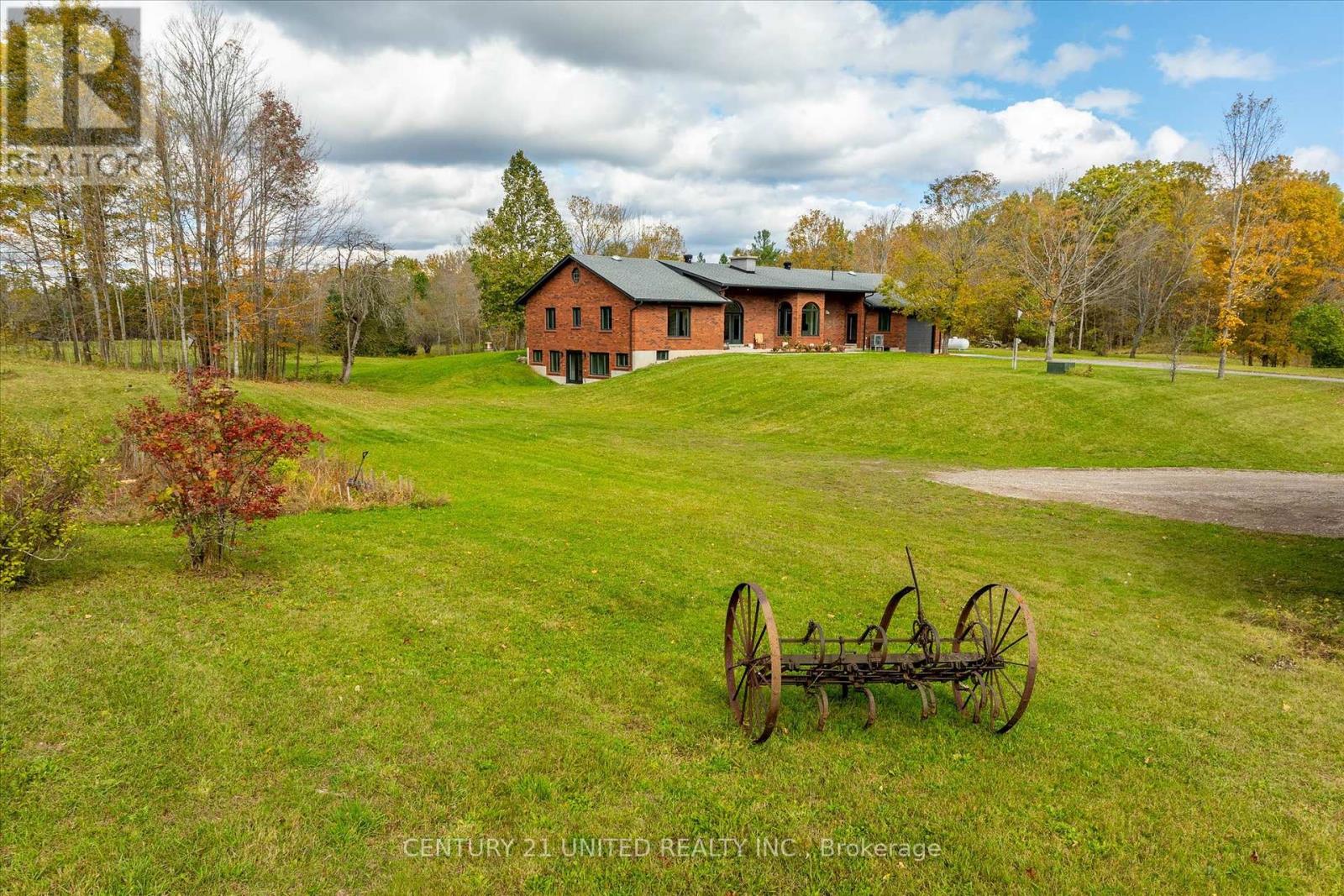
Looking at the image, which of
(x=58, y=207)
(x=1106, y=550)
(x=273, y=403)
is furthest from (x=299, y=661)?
(x=58, y=207)

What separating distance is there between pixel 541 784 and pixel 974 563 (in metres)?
8.70

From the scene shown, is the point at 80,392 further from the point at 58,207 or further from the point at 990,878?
the point at 990,878

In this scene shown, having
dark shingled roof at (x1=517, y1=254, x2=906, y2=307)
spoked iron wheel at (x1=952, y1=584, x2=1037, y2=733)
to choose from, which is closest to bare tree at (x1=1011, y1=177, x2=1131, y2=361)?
dark shingled roof at (x1=517, y1=254, x2=906, y2=307)

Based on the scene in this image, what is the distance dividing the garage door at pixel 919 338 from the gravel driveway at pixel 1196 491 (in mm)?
32379

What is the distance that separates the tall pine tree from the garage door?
27.3 metres

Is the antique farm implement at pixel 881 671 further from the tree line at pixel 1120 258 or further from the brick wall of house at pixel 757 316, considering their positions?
the brick wall of house at pixel 757 316

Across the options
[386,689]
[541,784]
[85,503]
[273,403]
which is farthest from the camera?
[273,403]

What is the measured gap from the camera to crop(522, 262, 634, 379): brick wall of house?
43.4 meters

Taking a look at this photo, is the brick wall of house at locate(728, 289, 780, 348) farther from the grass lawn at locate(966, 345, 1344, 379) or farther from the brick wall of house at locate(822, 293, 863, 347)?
the grass lawn at locate(966, 345, 1344, 379)

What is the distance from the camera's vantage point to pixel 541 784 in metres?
5.40

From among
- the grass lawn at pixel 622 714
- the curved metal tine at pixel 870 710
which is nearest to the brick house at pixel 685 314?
the grass lawn at pixel 622 714

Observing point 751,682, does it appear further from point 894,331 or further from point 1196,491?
point 894,331

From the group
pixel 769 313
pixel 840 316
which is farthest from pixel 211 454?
pixel 840 316

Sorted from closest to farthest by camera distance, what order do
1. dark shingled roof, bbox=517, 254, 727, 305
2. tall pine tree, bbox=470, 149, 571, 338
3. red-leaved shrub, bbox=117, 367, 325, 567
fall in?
red-leaved shrub, bbox=117, 367, 325, 567
dark shingled roof, bbox=517, 254, 727, 305
tall pine tree, bbox=470, 149, 571, 338
